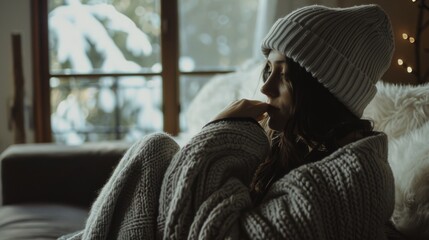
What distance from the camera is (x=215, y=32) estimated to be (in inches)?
109

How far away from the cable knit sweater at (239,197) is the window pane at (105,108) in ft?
6.00

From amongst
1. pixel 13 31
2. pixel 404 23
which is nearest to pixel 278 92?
pixel 404 23

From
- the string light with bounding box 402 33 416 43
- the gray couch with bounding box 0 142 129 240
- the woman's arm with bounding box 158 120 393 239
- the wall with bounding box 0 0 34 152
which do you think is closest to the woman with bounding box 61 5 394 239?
the woman's arm with bounding box 158 120 393 239

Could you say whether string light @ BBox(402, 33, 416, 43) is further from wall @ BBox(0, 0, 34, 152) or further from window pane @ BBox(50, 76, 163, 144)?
wall @ BBox(0, 0, 34, 152)

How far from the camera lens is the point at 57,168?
1.85 m

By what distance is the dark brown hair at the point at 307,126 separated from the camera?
3.55 feet

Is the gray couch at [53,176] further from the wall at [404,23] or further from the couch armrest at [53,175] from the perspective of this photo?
the wall at [404,23]

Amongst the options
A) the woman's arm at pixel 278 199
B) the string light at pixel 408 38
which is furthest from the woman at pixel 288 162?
the string light at pixel 408 38

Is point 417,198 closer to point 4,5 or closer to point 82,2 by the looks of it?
point 82,2

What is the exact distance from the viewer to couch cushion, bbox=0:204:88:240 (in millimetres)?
1506

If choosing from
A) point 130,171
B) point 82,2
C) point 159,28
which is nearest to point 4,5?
point 82,2

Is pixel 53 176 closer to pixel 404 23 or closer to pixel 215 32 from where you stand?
pixel 215 32

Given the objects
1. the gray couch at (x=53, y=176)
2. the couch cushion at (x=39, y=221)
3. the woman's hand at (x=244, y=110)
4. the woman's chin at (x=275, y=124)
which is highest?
the woman's hand at (x=244, y=110)

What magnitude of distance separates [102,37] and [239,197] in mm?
2038
